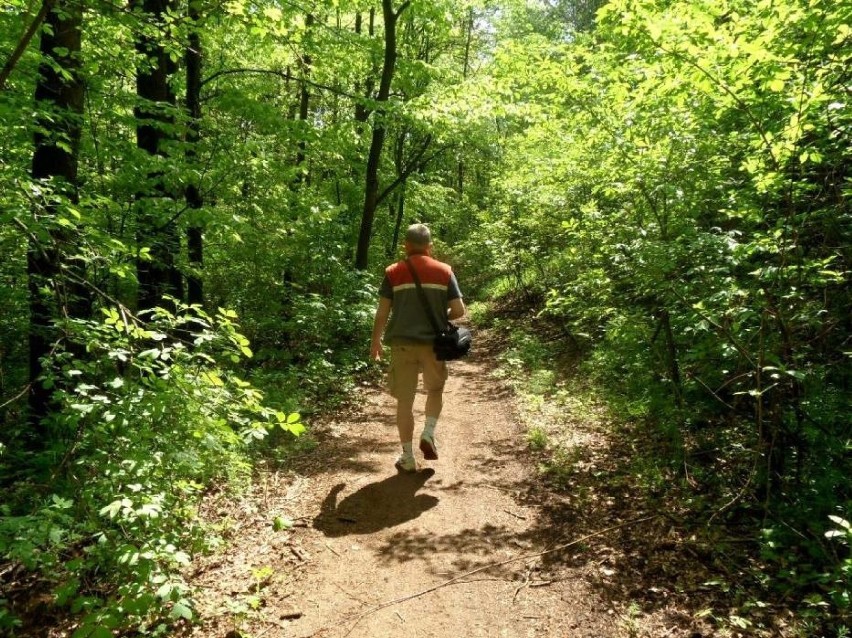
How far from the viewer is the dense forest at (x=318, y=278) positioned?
356 centimetres

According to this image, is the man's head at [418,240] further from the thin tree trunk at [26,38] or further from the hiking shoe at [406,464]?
the thin tree trunk at [26,38]

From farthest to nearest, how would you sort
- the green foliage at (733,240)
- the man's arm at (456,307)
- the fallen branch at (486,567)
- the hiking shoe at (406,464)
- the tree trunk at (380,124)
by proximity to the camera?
the tree trunk at (380,124)
the hiking shoe at (406,464)
the man's arm at (456,307)
the green foliage at (733,240)
the fallen branch at (486,567)

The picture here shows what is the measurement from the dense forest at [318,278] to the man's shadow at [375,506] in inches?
41.8

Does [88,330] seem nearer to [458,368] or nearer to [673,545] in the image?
[673,545]

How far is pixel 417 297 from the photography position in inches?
215

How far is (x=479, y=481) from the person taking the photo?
5.72 meters

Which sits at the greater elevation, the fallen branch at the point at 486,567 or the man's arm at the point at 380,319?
the man's arm at the point at 380,319

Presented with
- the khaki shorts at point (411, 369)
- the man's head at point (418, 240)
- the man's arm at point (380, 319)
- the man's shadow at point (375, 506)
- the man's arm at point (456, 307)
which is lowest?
the man's shadow at point (375, 506)

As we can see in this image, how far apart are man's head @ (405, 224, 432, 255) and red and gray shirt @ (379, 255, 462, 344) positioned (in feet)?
0.22

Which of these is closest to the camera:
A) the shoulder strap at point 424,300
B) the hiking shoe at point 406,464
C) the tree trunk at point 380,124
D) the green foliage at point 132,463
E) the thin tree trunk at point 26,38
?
the thin tree trunk at point 26,38

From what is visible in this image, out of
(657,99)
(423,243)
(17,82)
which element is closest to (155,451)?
(423,243)

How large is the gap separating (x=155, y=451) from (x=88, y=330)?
3.30ft

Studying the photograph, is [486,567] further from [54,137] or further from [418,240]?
[54,137]

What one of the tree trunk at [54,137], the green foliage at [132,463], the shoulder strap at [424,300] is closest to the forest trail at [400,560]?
the green foliage at [132,463]
